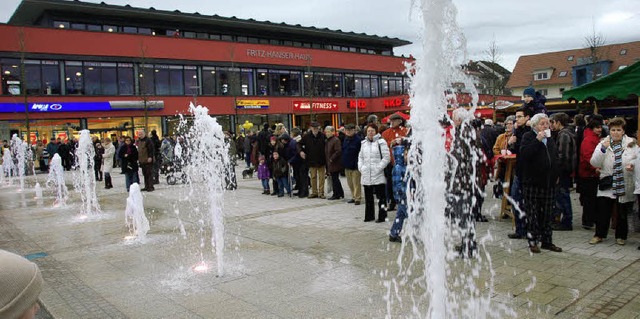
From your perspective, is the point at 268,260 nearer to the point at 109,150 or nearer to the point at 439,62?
the point at 439,62

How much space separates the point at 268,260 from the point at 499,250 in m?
3.35

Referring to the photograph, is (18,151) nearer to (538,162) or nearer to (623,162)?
(538,162)

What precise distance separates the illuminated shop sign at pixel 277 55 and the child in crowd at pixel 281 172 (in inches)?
1227

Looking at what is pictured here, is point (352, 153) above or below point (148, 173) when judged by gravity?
above

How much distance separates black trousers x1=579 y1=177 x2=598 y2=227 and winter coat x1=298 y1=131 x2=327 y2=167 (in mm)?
6558

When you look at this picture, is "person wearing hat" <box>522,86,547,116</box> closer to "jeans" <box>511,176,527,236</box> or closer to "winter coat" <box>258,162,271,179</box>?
"jeans" <box>511,176,527,236</box>

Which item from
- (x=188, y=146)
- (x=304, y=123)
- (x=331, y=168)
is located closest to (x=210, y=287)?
(x=331, y=168)

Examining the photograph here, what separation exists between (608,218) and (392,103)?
43.0 metres

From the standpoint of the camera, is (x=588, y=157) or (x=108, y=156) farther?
(x=108, y=156)

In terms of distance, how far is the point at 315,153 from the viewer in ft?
41.9

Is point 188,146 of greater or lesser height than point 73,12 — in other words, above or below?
below

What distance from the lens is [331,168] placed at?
39.8 feet

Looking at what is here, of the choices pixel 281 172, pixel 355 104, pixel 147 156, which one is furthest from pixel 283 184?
pixel 355 104

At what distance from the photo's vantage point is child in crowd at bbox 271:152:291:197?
520 inches
